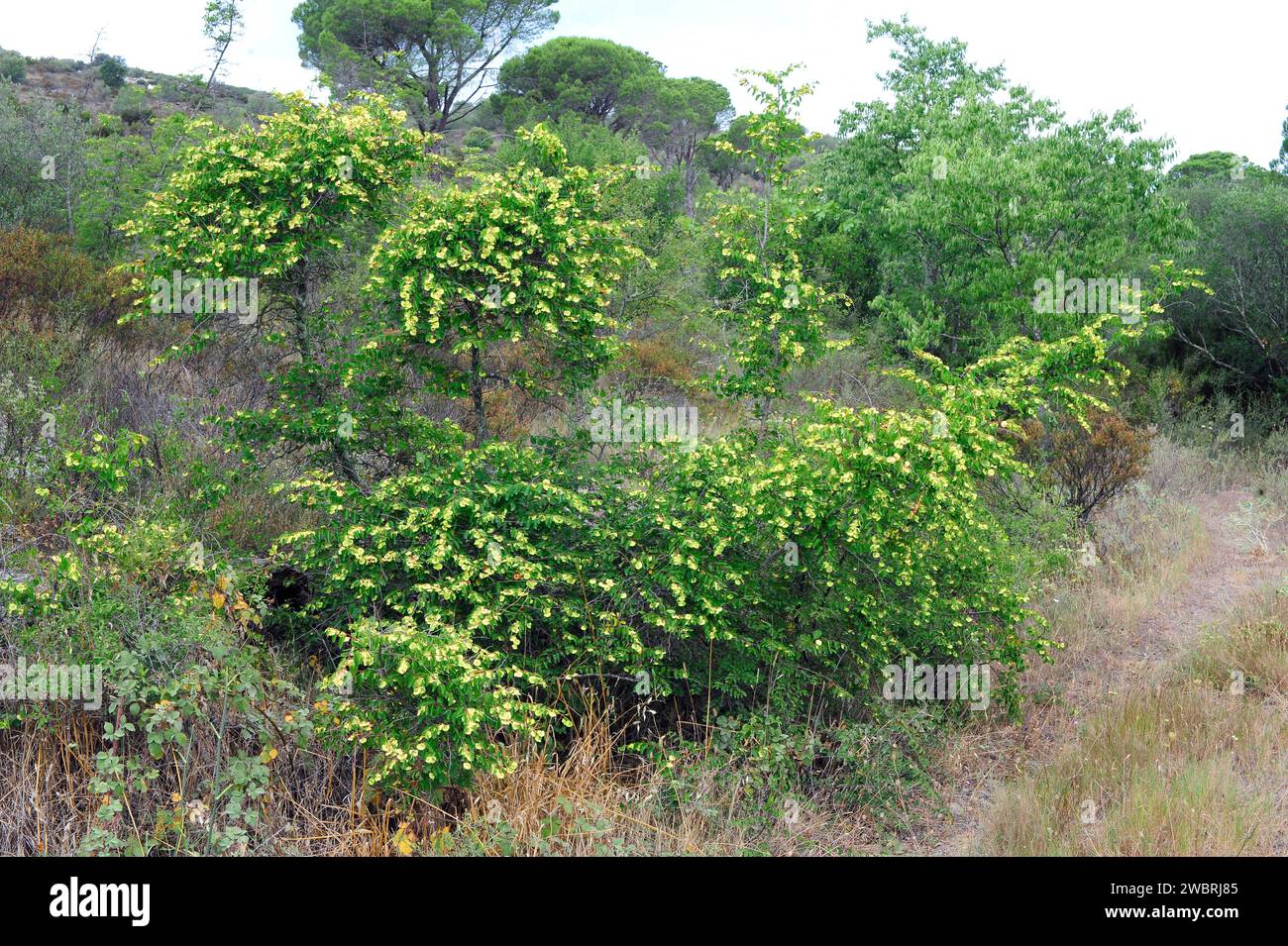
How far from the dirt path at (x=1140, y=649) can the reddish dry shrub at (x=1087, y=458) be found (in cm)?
103

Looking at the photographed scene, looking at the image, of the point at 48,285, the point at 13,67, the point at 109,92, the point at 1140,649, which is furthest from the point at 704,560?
the point at 109,92

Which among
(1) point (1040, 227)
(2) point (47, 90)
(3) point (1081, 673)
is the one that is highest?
(2) point (47, 90)

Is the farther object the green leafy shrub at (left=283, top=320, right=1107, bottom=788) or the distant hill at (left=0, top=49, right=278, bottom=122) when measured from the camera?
the distant hill at (left=0, top=49, right=278, bottom=122)

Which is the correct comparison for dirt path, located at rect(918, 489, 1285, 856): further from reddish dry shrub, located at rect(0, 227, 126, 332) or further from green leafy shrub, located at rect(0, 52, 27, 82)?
green leafy shrub, located at rect(0, 52, 27, 82)

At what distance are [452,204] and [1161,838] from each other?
513cm

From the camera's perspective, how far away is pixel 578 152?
73.0ft

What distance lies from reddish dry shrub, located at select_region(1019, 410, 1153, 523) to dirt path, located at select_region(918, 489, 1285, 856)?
1.03 meters

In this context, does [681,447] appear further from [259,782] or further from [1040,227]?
[1040,227]

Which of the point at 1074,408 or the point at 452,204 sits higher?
the point at 452,204

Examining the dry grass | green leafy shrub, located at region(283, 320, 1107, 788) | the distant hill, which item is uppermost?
the distant hill

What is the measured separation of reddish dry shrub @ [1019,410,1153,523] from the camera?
10242 mm

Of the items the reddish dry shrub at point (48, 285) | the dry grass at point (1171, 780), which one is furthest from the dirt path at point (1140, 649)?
the reddish dry shrub at point (48, 285)

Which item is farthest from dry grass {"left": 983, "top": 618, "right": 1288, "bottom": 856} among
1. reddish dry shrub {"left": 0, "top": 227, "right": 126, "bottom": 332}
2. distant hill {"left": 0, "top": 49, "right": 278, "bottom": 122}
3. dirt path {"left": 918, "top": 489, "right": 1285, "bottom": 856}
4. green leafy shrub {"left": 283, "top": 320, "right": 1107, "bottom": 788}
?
distant hill {"left": 0, "top": 49, "right": 278, "bottom": 122}

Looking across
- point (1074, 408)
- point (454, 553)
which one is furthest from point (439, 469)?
point (1074, 408)
